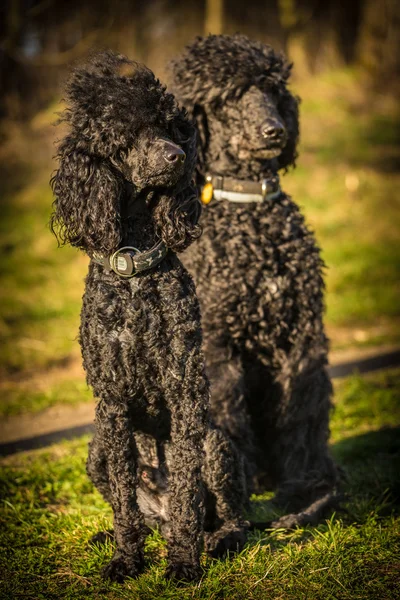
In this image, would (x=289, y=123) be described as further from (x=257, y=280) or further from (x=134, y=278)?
(x=134, y=278)

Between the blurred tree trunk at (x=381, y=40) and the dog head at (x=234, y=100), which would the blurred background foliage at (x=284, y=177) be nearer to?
the blurred tree trunk at (x=381, y=40)

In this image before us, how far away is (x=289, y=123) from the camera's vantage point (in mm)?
3922

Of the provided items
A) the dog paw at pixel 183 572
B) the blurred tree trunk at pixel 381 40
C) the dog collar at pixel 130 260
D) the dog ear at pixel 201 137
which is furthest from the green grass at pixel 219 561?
the blurred tree trunk at pixel 381 40

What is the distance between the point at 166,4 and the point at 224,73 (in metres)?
11.7

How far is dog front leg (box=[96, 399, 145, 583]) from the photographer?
8.81ft

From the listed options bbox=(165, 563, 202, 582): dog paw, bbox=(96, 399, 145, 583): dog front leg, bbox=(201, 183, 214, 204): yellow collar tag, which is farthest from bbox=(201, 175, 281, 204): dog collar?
bbox=(165, 563, 202, 582): dog paw

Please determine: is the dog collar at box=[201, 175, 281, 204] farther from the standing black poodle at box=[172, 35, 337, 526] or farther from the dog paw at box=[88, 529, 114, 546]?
the dog paw at box=[88, 529, 114, 546]

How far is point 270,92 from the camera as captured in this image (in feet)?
12.4

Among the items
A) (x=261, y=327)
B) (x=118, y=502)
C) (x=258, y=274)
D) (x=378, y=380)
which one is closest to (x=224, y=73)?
(x=258, y=274)

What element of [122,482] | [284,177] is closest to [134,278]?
[122,482]

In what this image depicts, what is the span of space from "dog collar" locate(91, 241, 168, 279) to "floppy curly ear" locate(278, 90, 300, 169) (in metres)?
1.56

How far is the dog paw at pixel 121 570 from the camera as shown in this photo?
9.00 feet

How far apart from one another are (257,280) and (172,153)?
120 centimetres

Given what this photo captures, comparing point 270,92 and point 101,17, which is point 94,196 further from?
point 101,17
